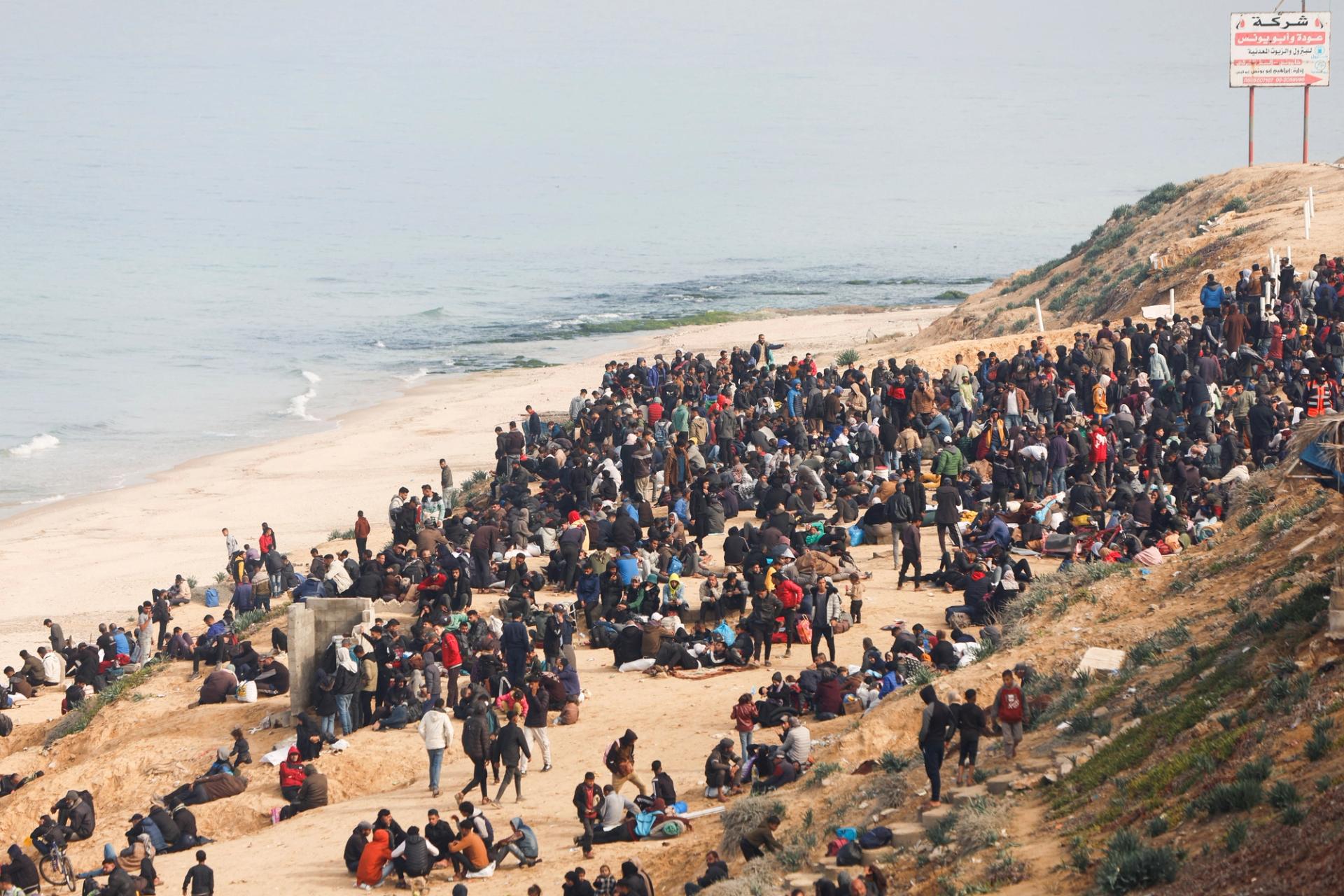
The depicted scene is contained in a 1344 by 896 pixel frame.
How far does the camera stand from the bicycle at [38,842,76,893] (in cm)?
1538

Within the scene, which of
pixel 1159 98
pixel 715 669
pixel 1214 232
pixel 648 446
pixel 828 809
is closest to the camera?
pixel 828 809

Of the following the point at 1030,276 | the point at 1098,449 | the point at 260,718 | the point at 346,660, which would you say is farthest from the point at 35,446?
the point at 1098,449

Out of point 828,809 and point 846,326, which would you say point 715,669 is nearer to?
point 828,809

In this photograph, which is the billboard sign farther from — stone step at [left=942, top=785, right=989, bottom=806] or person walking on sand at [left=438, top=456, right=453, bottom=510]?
stone step at [left=942, top=785, right=989, bottom=806]

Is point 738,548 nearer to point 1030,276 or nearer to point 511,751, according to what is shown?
point 511,751

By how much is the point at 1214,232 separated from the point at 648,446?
1720 centimetres

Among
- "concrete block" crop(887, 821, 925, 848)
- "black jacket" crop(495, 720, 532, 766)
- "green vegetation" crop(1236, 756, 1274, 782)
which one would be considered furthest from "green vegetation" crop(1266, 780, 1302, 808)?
"black jacket" crop(495, 720, 532, 766)

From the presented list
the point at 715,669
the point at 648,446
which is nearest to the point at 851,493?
the point at 648,446

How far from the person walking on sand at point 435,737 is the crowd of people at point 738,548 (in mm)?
23

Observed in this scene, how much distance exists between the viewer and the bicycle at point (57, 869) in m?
15.4

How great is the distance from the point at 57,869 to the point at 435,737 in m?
3.88

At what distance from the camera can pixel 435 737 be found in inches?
602

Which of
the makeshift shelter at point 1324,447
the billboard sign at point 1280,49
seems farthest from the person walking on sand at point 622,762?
the billboard sign at point 1280,49

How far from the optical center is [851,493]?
23.4 meters
